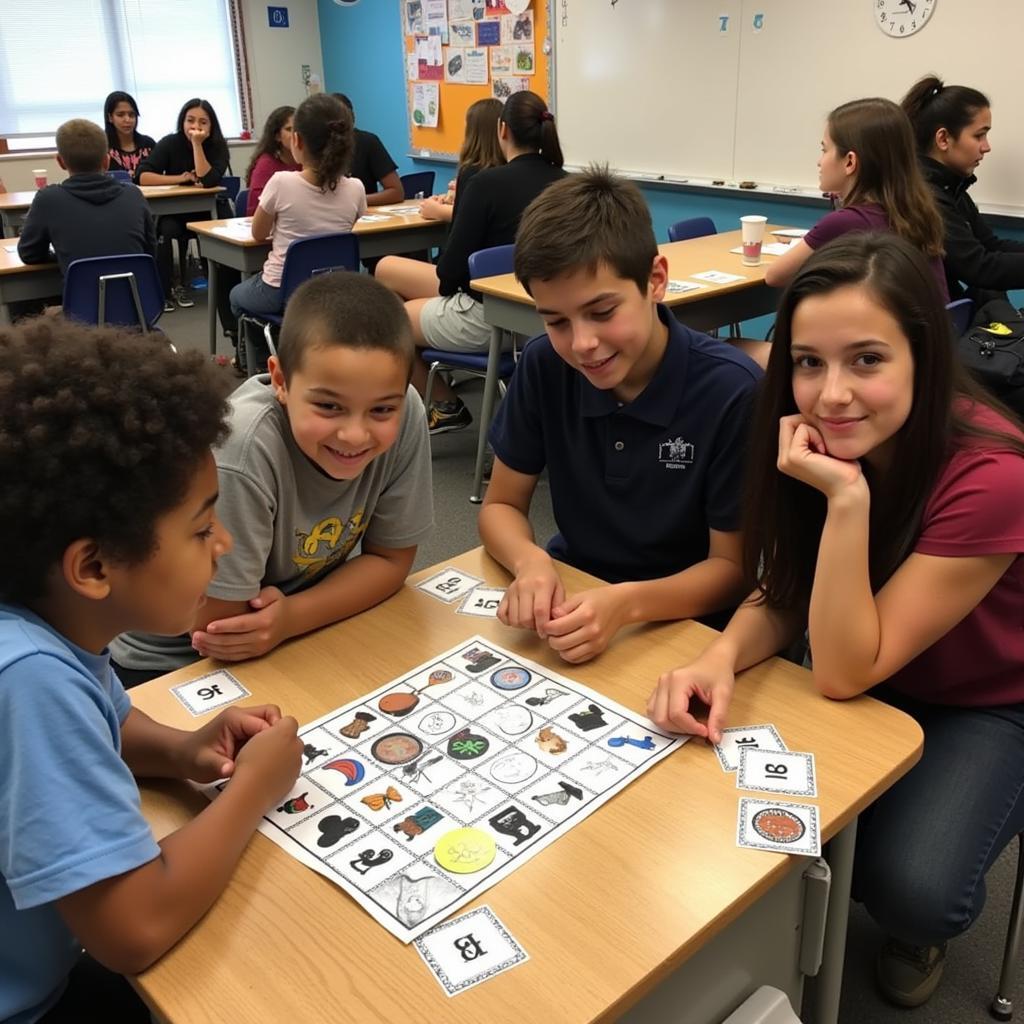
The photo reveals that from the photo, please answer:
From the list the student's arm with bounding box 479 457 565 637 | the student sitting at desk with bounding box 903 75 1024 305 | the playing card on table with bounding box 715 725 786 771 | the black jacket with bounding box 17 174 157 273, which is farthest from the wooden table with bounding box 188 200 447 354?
the playing card on table with bounding box 715 725 786 771

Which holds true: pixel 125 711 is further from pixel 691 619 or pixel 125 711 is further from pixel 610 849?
pixel 691 619

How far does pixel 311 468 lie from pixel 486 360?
7.53ft

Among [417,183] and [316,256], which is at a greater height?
[417,183]

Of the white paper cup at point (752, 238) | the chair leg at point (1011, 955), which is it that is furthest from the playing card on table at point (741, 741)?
the white paper cup at point (752, 238)

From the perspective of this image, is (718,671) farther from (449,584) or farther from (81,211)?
(81,211)

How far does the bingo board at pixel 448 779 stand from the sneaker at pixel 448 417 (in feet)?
10.2

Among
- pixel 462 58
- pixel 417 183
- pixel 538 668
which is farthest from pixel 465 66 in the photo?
pixel 538 668

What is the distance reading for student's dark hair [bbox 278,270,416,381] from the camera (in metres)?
1.32

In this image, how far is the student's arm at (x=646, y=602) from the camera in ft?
3.93

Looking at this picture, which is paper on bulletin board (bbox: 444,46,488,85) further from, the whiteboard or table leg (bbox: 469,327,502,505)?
table leg (bbox: 469,327,502,505)

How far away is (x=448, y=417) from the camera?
4.28 meters

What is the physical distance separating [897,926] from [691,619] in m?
0.49

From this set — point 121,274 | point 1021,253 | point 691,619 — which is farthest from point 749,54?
point 691,619

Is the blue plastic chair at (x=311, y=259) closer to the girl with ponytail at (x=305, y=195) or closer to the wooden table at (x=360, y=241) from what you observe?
the girl with ponytail at (x=305, y=195)
